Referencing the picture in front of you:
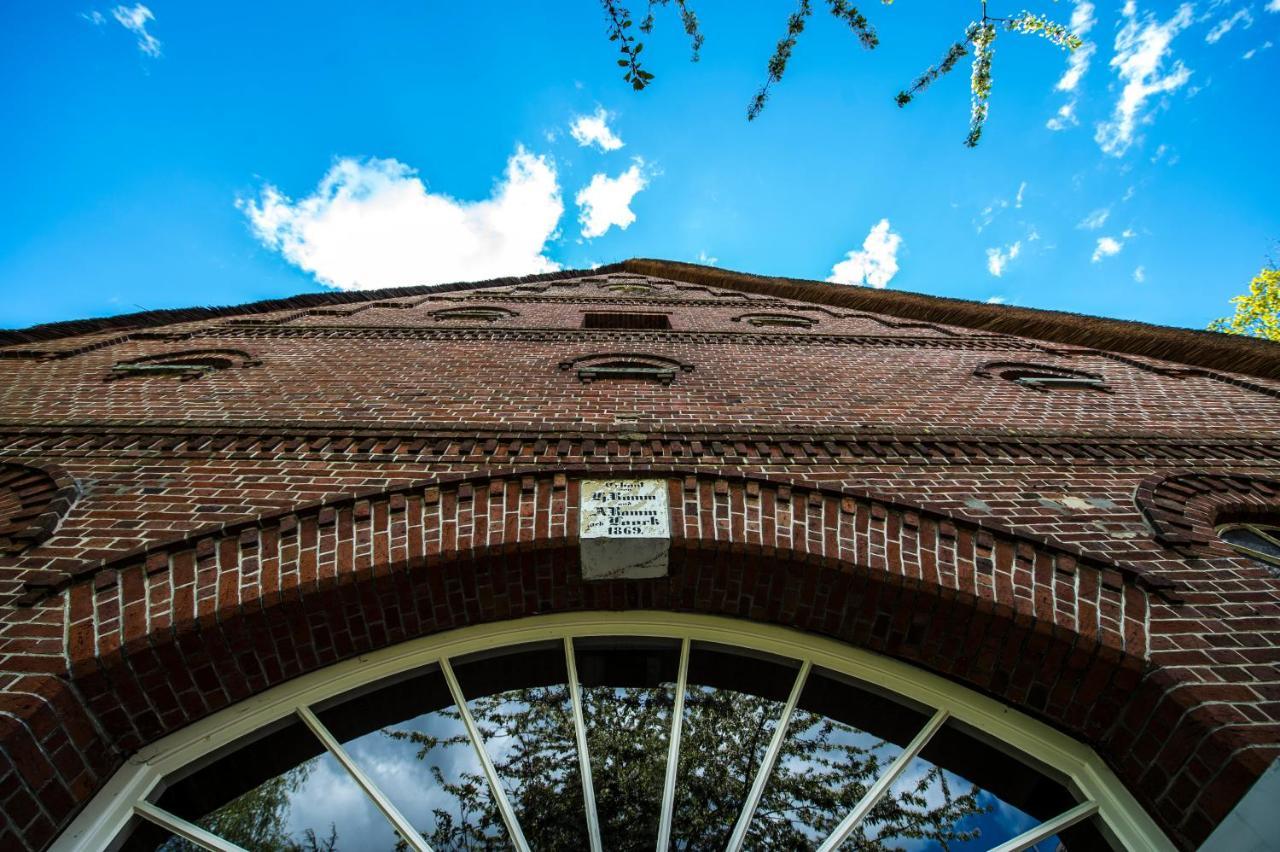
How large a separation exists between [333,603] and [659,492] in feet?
6.06

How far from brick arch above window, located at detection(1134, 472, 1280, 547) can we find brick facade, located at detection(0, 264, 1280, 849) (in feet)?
0.09

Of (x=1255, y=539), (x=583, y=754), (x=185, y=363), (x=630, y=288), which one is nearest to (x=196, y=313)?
(x=185, y=363)

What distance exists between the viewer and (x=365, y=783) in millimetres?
2969

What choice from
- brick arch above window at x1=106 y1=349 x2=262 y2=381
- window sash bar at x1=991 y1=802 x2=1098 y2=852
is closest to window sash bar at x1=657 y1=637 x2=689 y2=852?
window sash bar at x1=991 y1=802 x2=1098 y2=852

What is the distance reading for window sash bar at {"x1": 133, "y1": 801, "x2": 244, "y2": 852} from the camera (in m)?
2.77

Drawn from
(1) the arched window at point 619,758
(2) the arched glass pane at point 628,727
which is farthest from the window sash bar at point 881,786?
(2) the arched glass pane at point 628,727

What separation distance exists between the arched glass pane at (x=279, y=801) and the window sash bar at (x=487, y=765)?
1.53 feet

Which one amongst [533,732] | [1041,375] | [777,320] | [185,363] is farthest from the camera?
[777,320]

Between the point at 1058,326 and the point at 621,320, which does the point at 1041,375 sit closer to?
the point at 1058,326

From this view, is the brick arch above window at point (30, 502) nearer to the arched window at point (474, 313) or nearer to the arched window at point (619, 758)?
the arched window at point (619, 758)

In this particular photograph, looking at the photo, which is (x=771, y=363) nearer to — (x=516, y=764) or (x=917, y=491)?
(x=917, y=491)

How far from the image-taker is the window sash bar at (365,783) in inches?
109

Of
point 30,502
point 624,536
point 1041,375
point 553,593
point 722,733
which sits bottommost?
point 722,733

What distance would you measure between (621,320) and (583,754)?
25.7 ft
